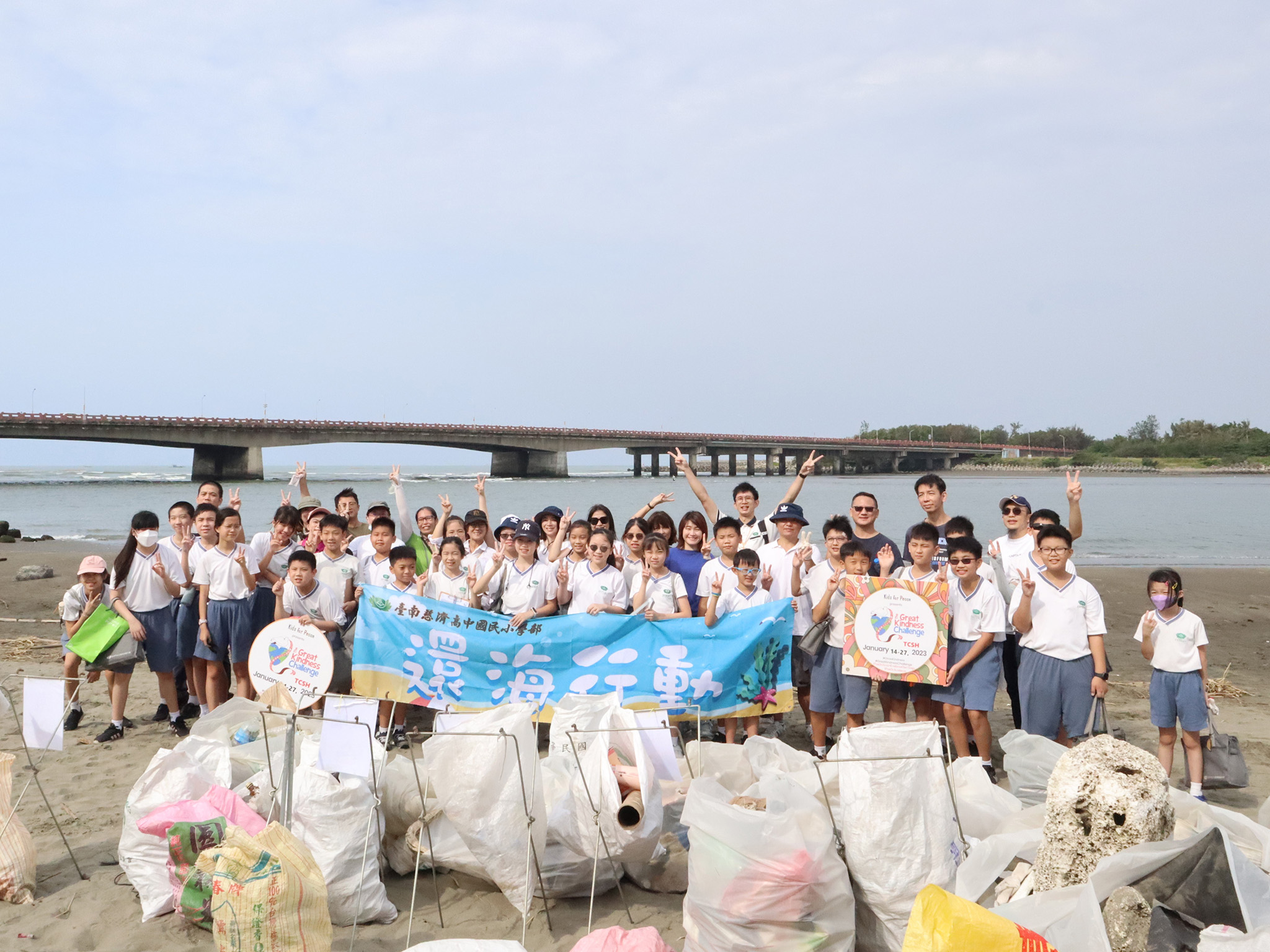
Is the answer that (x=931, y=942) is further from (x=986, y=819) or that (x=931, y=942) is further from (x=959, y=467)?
(x=959, y=467)

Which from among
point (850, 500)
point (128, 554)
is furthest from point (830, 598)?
point (850, 500)

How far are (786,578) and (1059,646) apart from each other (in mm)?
1723

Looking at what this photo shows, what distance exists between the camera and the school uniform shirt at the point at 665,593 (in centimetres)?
592

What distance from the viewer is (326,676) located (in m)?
5.06

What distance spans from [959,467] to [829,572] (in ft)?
262

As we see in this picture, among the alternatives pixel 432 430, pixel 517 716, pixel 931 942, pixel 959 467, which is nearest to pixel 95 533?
pixel 432 430

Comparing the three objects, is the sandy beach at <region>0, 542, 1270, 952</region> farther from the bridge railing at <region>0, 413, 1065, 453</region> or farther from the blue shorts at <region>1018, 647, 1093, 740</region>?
the bridge railing at <region>0, 413, 1065, 453</region>

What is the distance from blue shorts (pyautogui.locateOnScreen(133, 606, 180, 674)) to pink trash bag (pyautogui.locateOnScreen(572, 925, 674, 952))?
181 inches

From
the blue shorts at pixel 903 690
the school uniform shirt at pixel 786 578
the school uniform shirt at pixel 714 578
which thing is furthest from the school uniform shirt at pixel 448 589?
the blue shorts at pixel 903 690

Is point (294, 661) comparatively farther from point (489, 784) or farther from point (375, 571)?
point (489, 784)

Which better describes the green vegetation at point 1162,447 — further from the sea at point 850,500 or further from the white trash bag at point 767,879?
the white trash bag at point 767,879

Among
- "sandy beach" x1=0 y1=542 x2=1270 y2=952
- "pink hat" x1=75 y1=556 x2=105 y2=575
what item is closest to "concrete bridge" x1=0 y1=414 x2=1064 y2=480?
"sandy beach" x1=0 y1=542 x2=1270 y2=952

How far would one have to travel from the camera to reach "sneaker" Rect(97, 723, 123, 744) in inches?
243

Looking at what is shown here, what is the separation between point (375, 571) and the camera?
6.50 m
